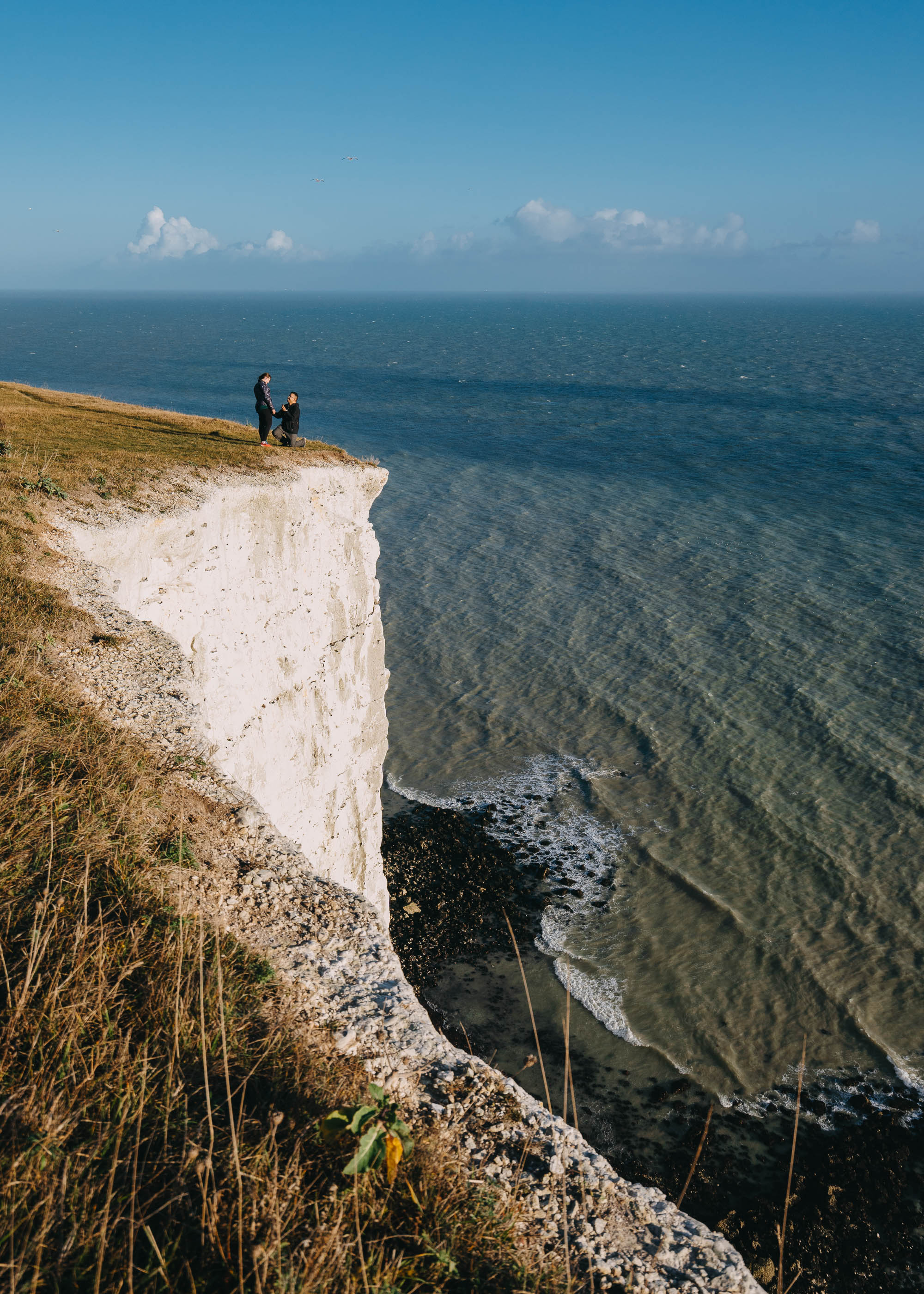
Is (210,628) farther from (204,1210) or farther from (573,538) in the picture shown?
(573,538)

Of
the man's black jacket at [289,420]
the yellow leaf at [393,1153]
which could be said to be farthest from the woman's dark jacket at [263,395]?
the yellow leaf at [393,1153]

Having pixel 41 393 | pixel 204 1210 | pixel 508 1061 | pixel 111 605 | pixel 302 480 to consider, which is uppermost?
pixel 41 393

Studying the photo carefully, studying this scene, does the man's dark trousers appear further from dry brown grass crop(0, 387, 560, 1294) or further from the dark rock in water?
dry brown grass crop(0, 387, 560, 1294)

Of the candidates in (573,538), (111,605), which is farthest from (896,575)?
(111,605)

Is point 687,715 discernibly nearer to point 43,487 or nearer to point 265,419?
point 265,419

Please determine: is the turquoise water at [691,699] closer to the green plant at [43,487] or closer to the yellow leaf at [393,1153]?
the green plant at [43,487]

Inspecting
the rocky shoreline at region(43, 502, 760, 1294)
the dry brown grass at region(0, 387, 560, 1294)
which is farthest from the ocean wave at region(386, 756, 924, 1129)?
the dry brown grass at region(0, 387, 560, 1294)

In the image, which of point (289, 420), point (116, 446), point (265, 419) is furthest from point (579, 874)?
point (116, 446)
